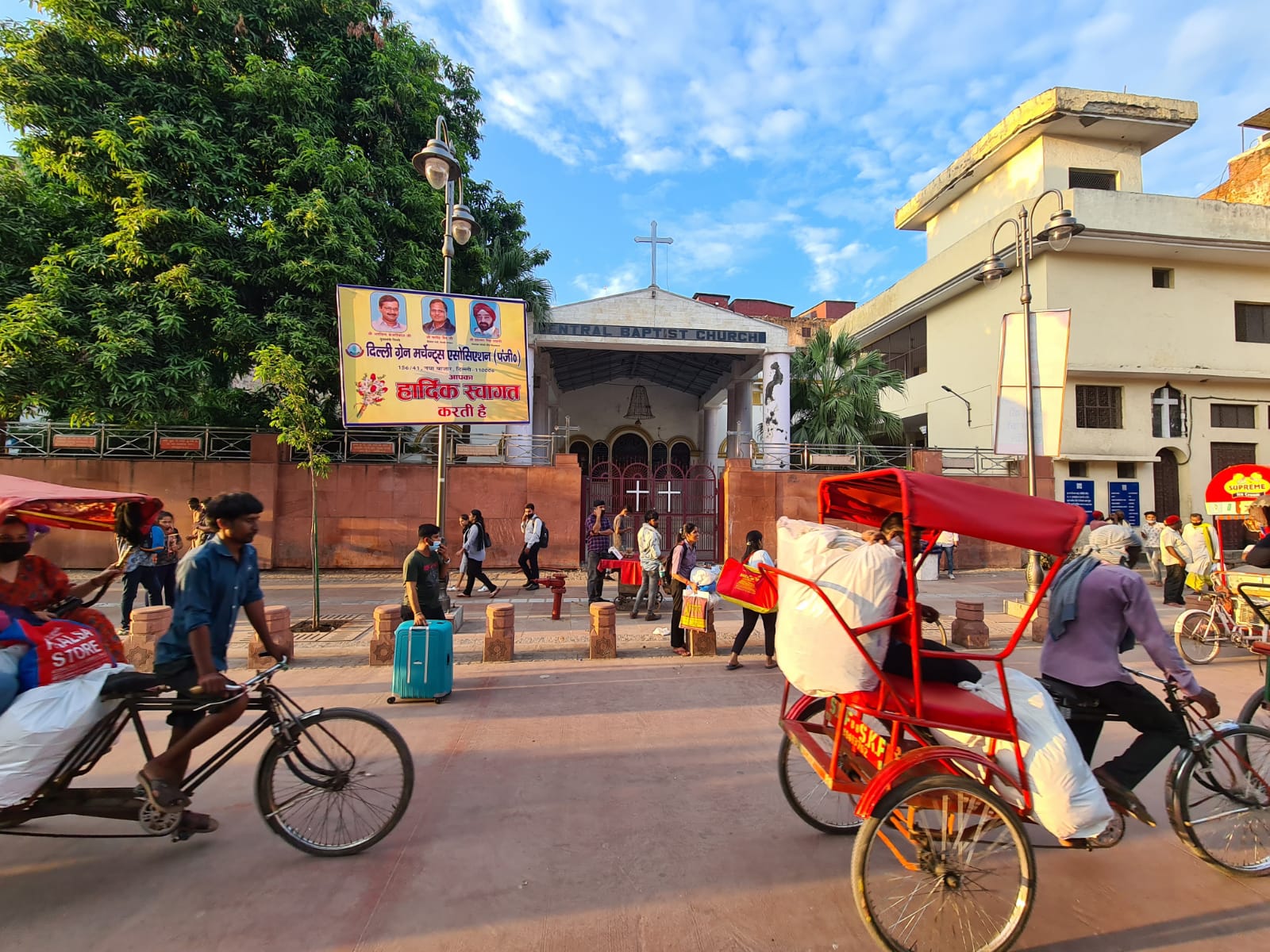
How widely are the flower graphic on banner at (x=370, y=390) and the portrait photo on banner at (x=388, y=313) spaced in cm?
70

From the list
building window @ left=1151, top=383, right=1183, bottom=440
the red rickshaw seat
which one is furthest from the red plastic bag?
building window @ left=1151, top=383, right=1183, bottom=440

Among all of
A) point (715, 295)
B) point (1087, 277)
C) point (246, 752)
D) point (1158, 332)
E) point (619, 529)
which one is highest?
point (715, 295)

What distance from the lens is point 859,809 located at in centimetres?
253

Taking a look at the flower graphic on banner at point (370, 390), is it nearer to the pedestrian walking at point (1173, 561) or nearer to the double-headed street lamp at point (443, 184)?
the double-headed street lamp at point (443, 184)

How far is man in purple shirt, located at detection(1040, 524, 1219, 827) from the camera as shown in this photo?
9.88 ft

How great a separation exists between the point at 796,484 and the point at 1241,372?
1469 cm

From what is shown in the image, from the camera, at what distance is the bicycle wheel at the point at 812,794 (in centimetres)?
346

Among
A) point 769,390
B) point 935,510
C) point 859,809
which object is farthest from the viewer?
point 769,390

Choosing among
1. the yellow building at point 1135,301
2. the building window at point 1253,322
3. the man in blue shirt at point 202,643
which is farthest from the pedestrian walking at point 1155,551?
the man in blue shirt at point 202,643

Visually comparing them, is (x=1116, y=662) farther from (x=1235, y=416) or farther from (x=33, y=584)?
(x=1235, y=416)

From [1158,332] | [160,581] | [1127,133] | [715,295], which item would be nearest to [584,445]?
[715,295]

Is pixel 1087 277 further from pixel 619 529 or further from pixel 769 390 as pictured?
pixel 619 529

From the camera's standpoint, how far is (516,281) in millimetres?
17656

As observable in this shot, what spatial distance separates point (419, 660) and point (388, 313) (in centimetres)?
584
